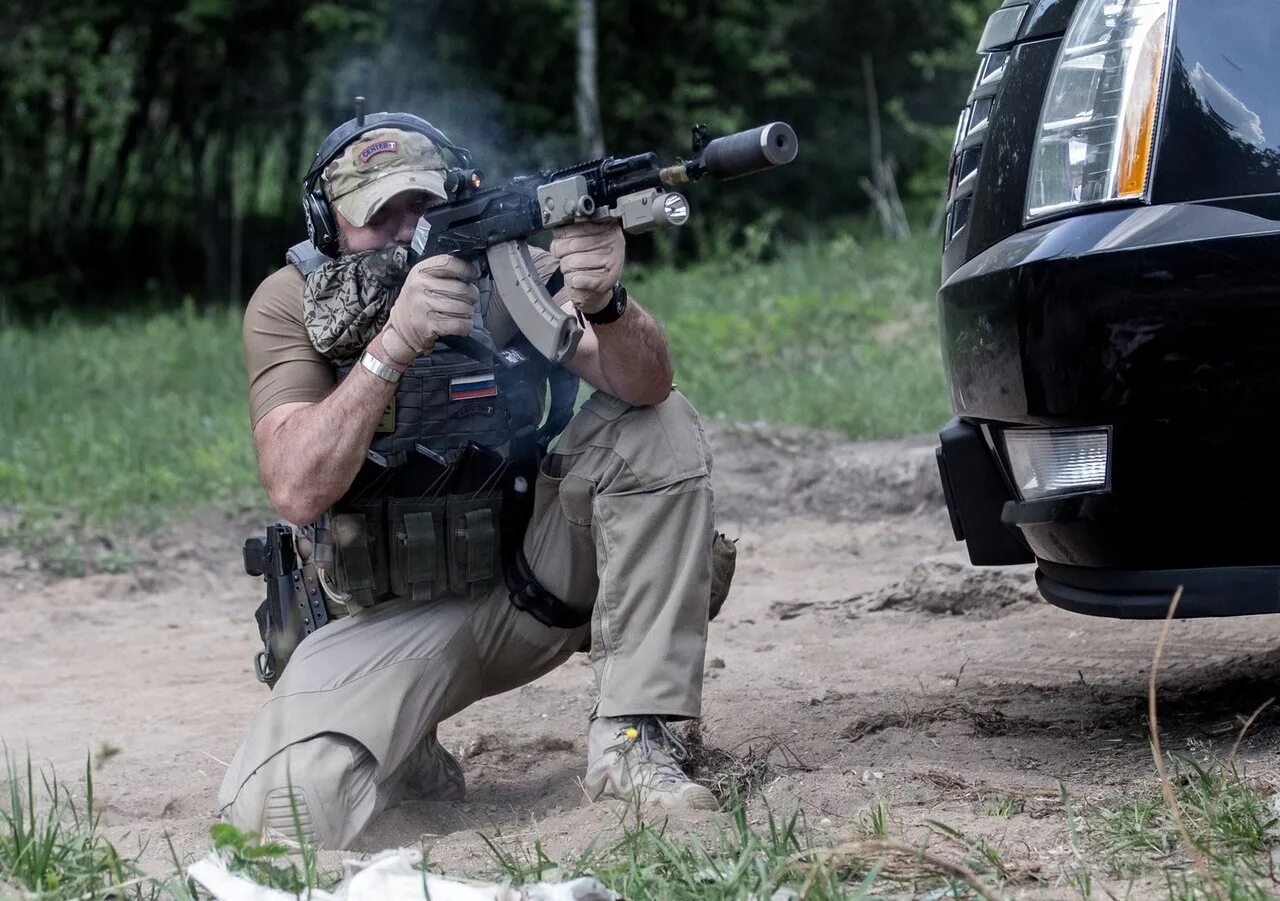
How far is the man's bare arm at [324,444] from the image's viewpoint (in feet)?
9.14

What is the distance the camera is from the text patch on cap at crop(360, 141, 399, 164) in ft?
9.81

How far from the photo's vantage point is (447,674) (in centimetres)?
303

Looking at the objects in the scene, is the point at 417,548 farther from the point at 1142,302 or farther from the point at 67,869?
the point at 1142,302

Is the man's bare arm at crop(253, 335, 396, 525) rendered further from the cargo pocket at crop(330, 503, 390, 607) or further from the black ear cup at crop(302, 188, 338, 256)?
the black ear cup at crop(302, 188, 338, 256)

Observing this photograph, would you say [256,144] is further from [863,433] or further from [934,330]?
[863,433]

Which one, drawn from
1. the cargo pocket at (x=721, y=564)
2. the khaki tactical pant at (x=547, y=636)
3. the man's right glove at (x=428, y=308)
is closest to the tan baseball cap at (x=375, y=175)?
the man's right glove at (x=428, y=308)

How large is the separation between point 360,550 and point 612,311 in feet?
2.27

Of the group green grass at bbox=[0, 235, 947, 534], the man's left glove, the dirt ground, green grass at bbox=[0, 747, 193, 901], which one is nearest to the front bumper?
the dirt ground

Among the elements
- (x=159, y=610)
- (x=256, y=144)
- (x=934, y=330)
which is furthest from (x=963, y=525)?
(x=256, y=144)

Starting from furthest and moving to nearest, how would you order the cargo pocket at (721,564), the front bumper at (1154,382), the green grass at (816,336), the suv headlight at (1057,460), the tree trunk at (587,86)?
the tree trunk at (587,86) → the green grass at (816,336) → the cargo pocket at (721,564) → the suv headlight at (1057,460) → the front bumper at (1154,382)

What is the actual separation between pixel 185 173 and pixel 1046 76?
40.4 feet

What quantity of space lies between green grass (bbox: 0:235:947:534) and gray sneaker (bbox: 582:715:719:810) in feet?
10.3

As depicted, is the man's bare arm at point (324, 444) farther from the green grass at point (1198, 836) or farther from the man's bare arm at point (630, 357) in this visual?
the green grass at point (1198, 836)

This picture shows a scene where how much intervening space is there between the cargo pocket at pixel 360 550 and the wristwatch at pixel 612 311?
588mm
